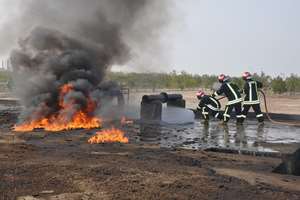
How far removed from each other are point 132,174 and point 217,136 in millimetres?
5588

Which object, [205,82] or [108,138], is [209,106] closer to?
[108,138]

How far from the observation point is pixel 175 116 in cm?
1534

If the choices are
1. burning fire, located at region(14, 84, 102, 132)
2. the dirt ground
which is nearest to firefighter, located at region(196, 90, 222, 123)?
burning fire, located at region(14, 84, 102, 132)

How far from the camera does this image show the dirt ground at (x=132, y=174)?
16.2 ft

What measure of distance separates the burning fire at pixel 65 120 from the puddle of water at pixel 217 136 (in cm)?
162

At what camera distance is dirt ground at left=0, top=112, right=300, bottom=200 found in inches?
194

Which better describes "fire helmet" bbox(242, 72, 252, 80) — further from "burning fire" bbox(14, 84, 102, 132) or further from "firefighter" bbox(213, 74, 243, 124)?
"burning fire" bbox(14, 84, 102, 132)

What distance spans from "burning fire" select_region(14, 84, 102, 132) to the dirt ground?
349 centimetres

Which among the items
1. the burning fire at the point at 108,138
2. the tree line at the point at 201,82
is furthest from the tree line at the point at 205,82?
the burning fire at the point at 108,138

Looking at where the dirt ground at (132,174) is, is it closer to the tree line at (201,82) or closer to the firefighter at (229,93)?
the firefighter at (229,93)

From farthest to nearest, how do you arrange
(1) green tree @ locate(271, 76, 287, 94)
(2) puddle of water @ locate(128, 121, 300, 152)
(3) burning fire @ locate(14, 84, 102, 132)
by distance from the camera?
(1) green tree @ locate(271, 76, 287, 94), (3) burning fire @ locate(14, 84, 102, 132), (2) puddle of water @ locate(128, 121, 300, 152)

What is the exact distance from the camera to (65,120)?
1240 cm

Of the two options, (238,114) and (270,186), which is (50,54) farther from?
(270,186)

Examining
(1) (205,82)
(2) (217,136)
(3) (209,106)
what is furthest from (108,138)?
(1) (205,82)
